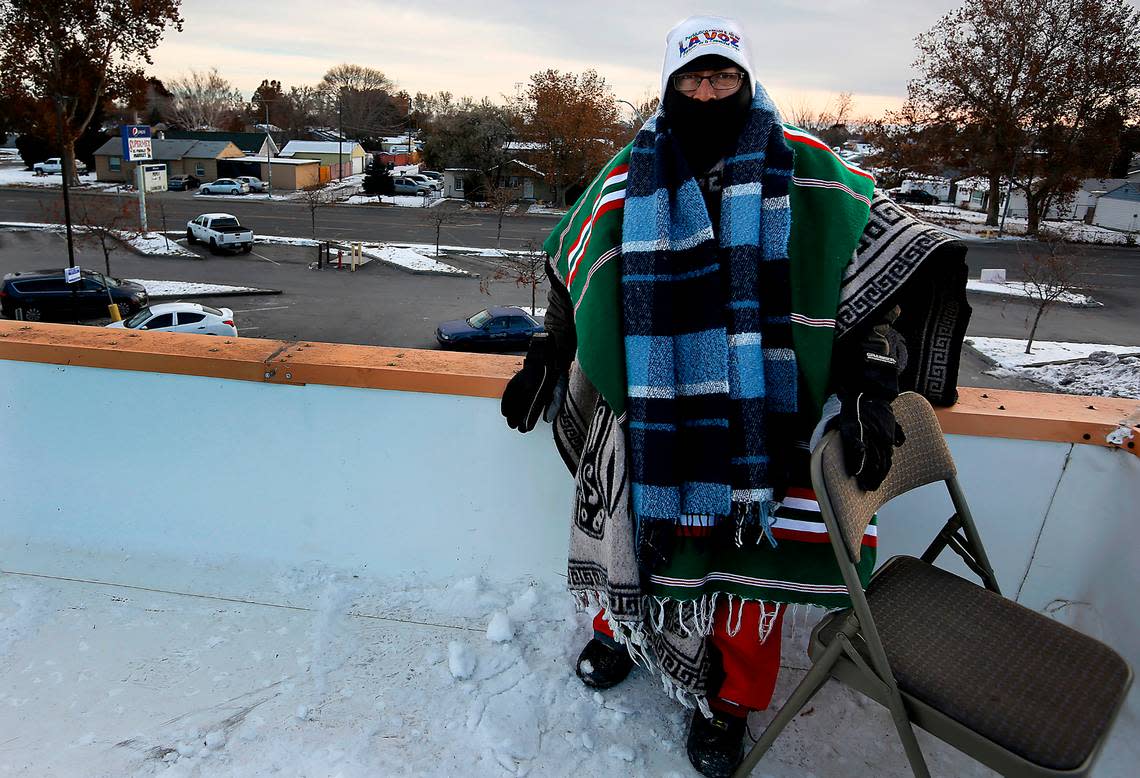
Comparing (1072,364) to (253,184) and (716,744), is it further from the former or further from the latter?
(253,184)

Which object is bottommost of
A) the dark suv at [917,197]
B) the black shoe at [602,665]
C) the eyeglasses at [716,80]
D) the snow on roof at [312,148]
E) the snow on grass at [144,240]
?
the snow on grass at [144,240]

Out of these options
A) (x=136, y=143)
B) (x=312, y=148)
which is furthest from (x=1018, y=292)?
(x=312, y=148)

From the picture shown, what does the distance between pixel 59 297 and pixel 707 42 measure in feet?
55.9

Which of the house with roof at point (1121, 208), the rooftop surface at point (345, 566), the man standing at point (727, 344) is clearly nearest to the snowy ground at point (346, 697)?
the rooftop surface at point (345, 566)

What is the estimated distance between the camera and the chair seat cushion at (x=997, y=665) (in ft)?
4.32

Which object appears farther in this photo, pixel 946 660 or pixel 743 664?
pixel 743 664

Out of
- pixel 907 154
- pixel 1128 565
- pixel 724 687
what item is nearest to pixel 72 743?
pixel 724 687

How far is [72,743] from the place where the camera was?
5.74 ft

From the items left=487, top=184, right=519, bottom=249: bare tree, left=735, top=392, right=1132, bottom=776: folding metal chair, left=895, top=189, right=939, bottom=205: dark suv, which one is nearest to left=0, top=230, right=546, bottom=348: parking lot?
left=487, top=184, right=519, bottom=249: bare tree

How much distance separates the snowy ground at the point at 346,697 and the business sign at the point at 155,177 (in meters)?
41.2

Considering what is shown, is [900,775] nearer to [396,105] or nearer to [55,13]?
[55,13]

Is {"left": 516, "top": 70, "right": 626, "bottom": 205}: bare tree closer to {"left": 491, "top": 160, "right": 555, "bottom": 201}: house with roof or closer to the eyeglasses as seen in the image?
{"left": 491, "top": 160, "right": 555, "bottom": 201}: house with roof

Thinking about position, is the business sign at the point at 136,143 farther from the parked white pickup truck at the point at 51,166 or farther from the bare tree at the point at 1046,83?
the bare tree at the point at 1046,83

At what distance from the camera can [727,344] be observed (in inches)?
63.0
